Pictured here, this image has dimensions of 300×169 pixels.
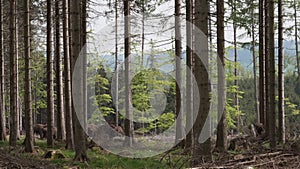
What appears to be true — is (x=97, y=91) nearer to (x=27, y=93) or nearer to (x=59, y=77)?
(x=59, y=77)

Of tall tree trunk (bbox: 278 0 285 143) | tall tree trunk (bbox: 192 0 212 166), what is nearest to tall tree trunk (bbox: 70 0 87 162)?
tall tree trunk (bbox: 192 0 212 166)

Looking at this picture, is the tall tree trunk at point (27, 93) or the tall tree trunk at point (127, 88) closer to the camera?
the tall tree trunk at point (27, 93)

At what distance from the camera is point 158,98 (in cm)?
3019

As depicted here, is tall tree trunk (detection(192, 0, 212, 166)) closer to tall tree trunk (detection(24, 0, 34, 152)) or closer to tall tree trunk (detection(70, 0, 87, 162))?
tall tree trunk (detection(70, 0, 87, 162))

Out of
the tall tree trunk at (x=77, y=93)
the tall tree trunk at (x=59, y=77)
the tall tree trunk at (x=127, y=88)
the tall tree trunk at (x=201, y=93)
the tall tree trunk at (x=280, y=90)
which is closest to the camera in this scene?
the tall tree trunk at (x=201, y=93)

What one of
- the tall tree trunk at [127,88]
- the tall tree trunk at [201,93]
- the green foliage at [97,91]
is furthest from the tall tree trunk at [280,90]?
the green foliage at [97,91]

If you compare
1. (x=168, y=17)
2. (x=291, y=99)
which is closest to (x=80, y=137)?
(x=168, y=17)

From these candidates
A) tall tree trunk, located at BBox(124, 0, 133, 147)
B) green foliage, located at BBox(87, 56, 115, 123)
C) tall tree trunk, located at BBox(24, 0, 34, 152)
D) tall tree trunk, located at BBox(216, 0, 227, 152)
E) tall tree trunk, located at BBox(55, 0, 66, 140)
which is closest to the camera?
tall tree trunk, located at BBox(216, 0, 227, 152)

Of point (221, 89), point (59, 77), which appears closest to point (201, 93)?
point (221, 89)

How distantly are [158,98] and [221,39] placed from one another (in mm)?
17891

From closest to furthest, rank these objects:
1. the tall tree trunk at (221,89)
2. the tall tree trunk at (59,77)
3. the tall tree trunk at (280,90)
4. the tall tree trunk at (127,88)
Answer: the tall tree trunk at (221,89) < the tall tree trunk at (280,90) < the tall tree trunk at (59,77) < the tall tree trunk at (127,88)

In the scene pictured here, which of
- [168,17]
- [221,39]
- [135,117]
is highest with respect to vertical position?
[168,17]

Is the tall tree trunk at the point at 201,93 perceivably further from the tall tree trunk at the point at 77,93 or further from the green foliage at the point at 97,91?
the green foliage at the point at 97,91

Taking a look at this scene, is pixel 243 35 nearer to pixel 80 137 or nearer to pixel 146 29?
pixel 146 29
